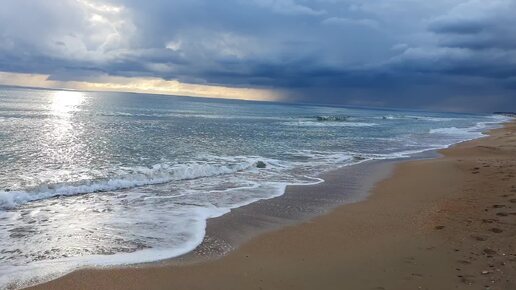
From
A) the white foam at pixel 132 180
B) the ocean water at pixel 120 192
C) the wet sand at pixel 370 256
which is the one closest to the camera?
the wet sand at pixel 370 256

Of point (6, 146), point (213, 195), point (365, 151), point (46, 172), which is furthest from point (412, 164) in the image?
point (6, 146)

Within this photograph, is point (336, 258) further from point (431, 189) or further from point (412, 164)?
point (412, 164)

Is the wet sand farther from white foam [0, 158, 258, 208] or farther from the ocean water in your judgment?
white foam [0, 158, 258, 208]

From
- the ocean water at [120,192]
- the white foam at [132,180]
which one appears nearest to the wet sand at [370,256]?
the ocean water at [120,192]

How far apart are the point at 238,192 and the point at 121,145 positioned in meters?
14.9

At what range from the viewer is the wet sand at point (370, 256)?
626 cm

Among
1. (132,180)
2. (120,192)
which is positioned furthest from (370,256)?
(132,180)

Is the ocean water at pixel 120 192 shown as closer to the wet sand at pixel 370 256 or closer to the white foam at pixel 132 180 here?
the white foam at pixel 132 180

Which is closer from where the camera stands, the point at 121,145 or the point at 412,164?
the point at 412,164

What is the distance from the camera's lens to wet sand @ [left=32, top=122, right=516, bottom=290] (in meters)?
6.26

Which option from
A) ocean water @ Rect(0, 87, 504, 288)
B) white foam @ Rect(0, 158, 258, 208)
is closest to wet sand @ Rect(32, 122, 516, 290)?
ocean water @ Rect(0, 87, 504, 288)

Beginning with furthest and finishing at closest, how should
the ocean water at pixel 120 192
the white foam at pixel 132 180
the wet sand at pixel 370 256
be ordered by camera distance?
1. the white foam at pixel 132 180
2. the ocean water at pixel 120 192
3. the wet sand at pixel 370 256

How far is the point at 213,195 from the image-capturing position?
43.7 feet

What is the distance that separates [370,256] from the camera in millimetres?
7484
